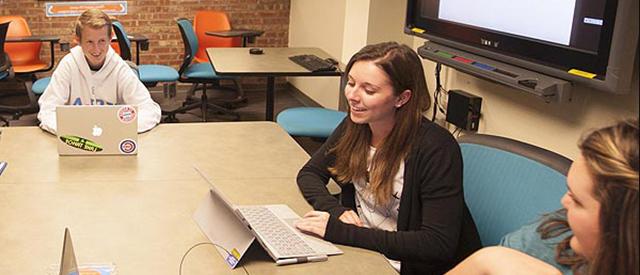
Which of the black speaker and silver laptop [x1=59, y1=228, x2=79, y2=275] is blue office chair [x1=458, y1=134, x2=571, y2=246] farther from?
the black speaker

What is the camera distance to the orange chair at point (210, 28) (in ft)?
19.6

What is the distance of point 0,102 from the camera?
565 centimetres

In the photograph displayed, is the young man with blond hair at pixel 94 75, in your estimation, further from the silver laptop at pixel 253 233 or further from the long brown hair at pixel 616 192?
the long brown hair at pixel 616 192

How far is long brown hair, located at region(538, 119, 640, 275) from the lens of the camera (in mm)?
852

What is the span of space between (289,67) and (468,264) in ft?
9.91

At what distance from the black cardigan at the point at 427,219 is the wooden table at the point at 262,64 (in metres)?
2.24

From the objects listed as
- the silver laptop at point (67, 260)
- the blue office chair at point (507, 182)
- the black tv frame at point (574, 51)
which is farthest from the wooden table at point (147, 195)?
the black tv frame at point (574, 51)

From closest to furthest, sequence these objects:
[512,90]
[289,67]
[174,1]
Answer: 1. [512,90]
2. [289,67]
3. [174,1]

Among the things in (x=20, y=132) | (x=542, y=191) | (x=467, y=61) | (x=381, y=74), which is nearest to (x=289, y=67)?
(x=467, y=61)

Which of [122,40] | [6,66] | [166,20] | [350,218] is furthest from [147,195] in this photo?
[166,20]

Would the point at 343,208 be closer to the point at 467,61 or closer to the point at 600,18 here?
the point at 600,18

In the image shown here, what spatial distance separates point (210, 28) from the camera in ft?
19.7

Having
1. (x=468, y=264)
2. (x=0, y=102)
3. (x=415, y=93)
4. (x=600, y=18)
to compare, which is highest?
(x=600, y=18)

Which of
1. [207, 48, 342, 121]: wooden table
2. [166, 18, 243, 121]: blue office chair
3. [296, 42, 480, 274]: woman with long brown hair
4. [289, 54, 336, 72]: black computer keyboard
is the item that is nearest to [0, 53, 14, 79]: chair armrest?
[166, 18, 243, 121]: blue office chair
